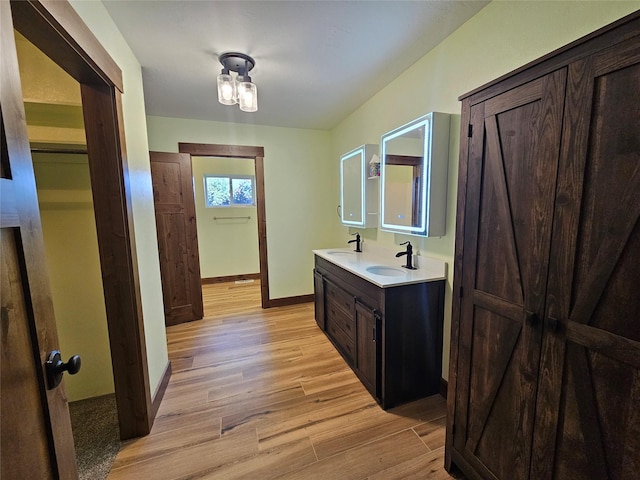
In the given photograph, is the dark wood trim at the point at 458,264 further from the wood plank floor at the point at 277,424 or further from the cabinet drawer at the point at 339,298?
the cabinet drawer at the point at 339,298

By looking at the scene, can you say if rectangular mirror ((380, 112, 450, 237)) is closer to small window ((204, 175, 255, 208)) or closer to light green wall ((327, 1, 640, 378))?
light green wall ((327, 1, 640, 378))

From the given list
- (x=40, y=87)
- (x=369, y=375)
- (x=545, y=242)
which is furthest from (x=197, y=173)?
(x=545, y=242)

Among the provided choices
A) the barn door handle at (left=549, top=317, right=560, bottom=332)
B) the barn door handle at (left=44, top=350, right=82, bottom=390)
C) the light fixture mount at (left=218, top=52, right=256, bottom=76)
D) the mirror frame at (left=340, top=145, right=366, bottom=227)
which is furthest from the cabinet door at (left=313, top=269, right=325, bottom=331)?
the barn door handle at (left=44, top=350, right=82, bottom=390)

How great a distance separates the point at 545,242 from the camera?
949 millimetres

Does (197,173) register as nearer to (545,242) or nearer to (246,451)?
(246,451)

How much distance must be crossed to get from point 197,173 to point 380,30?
4164 millimetres

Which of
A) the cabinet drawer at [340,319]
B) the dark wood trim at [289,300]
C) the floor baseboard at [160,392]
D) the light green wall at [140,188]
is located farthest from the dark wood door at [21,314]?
the dark wood trim at [289,300]

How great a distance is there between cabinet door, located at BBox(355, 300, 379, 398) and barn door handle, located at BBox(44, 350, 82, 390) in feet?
5.18

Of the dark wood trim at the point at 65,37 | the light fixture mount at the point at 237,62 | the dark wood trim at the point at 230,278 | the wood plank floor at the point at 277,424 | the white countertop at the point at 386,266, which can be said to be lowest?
the wood plank floor at the point at 277,424

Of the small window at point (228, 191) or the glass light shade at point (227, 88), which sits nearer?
the glass light shade at point (227, 88)

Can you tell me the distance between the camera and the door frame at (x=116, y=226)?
1.42 metres

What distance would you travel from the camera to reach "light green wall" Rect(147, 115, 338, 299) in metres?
3.56

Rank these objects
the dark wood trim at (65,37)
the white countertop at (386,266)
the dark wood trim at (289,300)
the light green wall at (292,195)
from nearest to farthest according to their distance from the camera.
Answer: the dark wood trim at (65,37) → the white countertop at (386,266) → the light green wall at (292,195) → the dark wood trim at (289,300)

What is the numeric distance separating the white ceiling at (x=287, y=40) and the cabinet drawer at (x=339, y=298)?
1.87m
